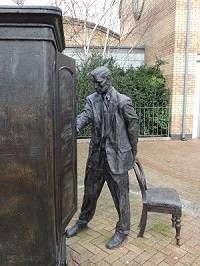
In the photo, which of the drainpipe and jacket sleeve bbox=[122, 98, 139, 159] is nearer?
jacket sleeve bbox=[122, 98, 139, 159]

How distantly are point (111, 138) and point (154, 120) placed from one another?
7.86 m

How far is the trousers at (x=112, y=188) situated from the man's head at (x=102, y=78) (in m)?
0.67

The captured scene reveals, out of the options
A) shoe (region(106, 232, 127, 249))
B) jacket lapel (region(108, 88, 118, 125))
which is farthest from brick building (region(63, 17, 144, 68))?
shoe (region(106, 232, 127, 249))

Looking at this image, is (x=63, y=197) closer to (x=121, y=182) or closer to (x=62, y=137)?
(x=62, y=137)

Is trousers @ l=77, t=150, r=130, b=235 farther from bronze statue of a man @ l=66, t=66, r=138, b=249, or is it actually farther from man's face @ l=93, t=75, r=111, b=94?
man's face @ l=93, t=75, r=111, b=94

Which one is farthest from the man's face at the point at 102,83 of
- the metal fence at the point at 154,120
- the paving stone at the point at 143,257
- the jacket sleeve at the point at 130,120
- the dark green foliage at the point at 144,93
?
the metal fence at the point at 154,120

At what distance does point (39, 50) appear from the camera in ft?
6.10

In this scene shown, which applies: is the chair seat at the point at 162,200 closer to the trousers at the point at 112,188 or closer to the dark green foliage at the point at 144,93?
the trousers at the point at 112,188

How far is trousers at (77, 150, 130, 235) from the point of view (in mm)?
3393

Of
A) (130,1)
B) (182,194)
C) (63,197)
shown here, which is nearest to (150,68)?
(130,1)

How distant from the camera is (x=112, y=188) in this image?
3479 millimetres

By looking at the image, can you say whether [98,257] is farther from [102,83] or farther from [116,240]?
[102,83]

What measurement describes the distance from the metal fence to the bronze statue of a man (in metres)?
7.52

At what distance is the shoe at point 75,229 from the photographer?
12.2 ft
